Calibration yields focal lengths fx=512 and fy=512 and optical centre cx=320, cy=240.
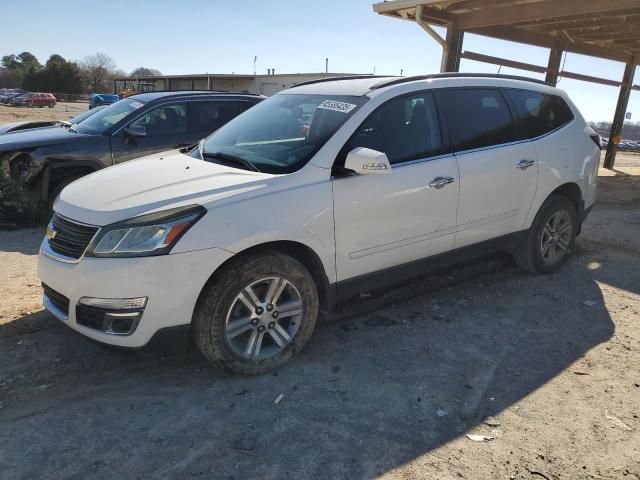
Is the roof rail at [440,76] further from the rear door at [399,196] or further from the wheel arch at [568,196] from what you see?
the wheel arch at [568,196]

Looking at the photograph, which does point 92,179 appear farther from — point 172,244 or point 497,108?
point 497,108

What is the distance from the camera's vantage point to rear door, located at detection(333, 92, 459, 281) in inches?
134

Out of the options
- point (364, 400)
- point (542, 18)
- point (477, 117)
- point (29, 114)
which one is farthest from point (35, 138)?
point (29, 114)

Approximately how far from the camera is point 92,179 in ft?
11.7

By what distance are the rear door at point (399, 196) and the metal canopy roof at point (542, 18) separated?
6923 mm

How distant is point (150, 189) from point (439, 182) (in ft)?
6.67

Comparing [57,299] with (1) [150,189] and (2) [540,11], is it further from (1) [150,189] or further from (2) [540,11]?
(2) [540,11]

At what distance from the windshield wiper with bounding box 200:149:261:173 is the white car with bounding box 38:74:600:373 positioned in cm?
2

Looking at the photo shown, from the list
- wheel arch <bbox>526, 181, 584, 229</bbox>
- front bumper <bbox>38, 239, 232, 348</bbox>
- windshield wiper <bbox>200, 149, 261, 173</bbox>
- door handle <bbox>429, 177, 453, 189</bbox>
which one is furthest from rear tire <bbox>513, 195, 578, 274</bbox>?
front bumper <bbox>38, 239, 232, 348</bbox>

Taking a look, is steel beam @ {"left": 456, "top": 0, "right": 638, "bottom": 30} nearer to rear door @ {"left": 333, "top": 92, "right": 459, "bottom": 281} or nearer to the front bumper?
rear door @ {"left": 333, "top": 92, "right": 459, "bottom": 281}

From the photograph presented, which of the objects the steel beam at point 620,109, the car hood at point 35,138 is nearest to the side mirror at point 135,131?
the car hood at point 35,138

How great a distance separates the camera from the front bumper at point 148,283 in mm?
2758

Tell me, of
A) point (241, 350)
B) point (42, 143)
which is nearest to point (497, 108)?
point (241, 350)

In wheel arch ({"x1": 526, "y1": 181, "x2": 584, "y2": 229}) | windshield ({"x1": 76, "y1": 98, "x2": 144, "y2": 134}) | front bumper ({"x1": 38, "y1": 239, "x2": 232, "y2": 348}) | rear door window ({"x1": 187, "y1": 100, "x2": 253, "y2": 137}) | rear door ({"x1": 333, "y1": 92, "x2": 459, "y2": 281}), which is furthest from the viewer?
rear door window ({"x1": 187, "y1": 100, "x2": 253, "y2": 137})
